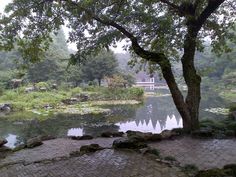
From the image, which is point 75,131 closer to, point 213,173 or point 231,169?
point 231,169

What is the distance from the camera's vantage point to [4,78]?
118 ft

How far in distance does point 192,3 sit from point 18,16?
526cm

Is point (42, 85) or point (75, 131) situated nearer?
point (75, 131)

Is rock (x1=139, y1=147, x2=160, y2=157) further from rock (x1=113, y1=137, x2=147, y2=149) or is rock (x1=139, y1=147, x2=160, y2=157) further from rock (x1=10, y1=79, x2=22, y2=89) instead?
rock (x1=10, y1=79, x2=22, y2=89)

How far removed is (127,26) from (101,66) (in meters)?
28.8

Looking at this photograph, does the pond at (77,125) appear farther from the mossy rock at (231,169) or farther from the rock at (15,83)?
the rock at (15,83)

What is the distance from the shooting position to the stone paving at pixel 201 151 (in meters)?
7.02

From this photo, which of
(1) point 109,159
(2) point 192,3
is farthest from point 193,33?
(1) point 109,159

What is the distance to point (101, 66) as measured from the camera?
39.0 metres

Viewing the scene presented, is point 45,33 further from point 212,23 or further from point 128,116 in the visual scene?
point 128,116

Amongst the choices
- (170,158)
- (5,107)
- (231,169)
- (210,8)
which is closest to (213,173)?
(231,169)

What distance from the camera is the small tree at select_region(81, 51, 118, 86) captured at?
38.4 m

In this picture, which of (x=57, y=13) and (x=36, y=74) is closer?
(x=57, y=13)

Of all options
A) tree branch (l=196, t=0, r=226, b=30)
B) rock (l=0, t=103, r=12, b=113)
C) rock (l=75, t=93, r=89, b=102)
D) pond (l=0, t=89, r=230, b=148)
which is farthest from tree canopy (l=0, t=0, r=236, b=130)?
rock (l=75, t=93, r=89, b=102)
